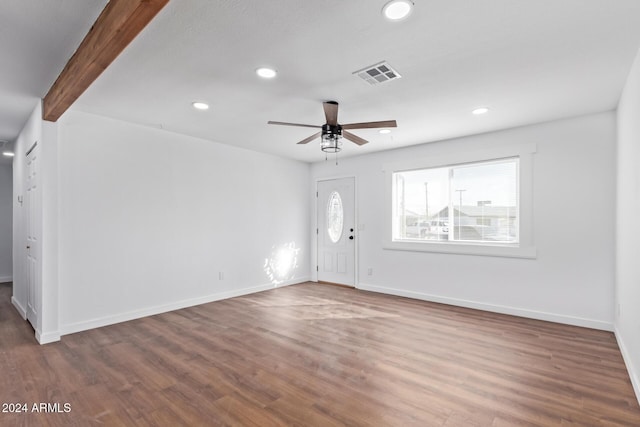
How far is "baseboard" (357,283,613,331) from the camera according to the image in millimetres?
3682

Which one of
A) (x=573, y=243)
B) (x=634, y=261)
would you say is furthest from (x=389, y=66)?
(x=573, y=243)

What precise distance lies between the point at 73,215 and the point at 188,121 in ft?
5.58

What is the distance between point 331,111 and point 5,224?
24.4 ft

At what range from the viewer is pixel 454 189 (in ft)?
16.0

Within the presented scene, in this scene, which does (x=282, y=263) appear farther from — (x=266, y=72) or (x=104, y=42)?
(x=104, y=42)

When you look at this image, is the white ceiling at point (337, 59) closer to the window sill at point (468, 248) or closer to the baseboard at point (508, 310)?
the window sill at point (468, 248)

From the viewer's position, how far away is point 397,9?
1.85 meters

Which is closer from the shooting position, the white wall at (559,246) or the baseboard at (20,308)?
the white wall at (559,246)

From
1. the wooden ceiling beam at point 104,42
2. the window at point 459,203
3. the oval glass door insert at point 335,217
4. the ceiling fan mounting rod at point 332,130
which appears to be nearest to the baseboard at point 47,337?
the wooden ceiling beam at point 104,42

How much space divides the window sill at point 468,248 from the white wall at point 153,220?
7.72ft

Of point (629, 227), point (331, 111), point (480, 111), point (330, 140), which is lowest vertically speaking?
point (629, 227)

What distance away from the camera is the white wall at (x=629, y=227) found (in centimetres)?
234

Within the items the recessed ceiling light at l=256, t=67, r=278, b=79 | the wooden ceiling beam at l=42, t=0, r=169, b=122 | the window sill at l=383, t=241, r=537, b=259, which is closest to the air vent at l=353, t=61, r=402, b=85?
the recessed ceiling light at l=256, t=67, r=278, b=79

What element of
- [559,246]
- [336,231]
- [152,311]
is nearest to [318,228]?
[336,231]
